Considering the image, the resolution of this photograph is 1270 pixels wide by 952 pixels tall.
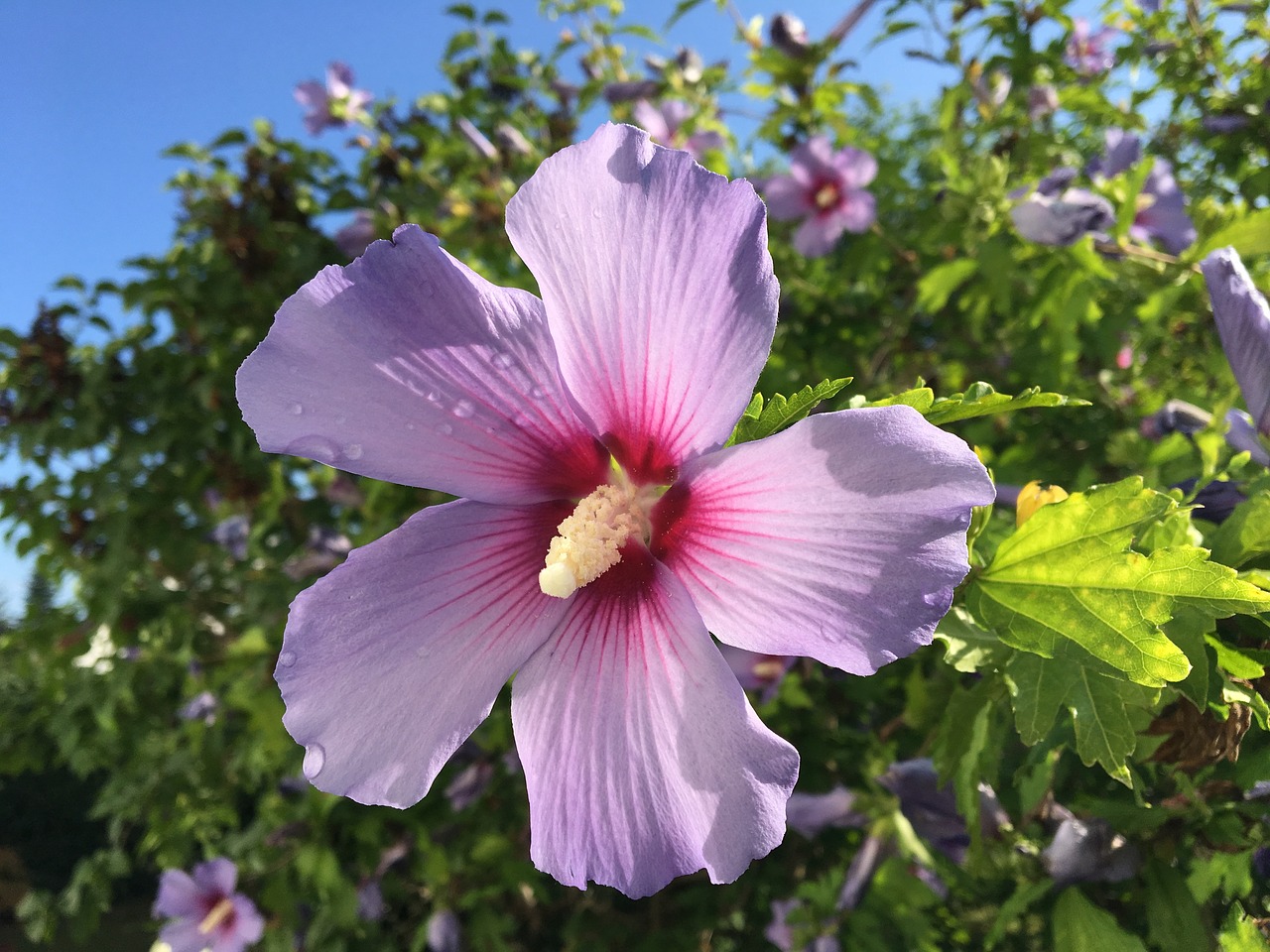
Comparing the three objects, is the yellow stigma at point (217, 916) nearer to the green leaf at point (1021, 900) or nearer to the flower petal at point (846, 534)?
the green leaf at point (1021, 900)

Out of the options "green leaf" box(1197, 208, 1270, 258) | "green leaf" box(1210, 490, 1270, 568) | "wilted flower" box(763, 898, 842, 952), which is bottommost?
"wilted flower" box(763, 898, 842, 952)

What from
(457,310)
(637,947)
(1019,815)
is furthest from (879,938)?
(457,310)

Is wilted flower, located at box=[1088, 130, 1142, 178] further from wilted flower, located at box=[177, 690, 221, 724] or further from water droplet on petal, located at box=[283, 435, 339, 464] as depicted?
wilted flower, located at box=[177, 690, 221, 724]

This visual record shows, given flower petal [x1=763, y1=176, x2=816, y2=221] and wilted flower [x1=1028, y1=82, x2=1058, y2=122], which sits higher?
flower petal [x1=763, y1=176, x2=816, y2=221]

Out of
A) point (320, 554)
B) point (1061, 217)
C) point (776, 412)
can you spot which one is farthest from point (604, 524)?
point (320, 554)

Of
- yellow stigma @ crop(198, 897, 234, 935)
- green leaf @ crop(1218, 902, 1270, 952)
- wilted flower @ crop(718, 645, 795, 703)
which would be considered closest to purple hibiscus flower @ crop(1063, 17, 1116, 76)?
wilted flower @ crop(718, 645, 795, 703)

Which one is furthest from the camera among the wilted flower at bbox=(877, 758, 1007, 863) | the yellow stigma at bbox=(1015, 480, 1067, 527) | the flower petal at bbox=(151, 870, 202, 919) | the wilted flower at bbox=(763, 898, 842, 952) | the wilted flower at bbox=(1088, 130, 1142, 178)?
the flower petal at bbox=(151, 870, 202, 919)

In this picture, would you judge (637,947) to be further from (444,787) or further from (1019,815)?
(1019,815)
